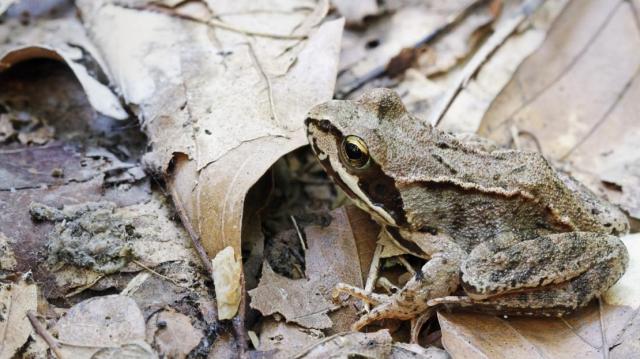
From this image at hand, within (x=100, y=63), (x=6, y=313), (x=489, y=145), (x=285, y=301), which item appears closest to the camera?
(x=6, y=313)

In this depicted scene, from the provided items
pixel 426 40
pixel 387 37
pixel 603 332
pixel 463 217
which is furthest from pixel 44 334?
pixel 426 40

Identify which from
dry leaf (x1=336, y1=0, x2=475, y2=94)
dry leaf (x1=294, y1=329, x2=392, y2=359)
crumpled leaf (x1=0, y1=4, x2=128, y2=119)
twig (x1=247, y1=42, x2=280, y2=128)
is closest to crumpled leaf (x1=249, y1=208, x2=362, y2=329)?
dry leaf (x1=294, y1=329, x2=392, y2=359)

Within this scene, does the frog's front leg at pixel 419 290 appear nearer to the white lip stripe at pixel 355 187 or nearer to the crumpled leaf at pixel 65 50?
the white lip stripe at pixel 355 187

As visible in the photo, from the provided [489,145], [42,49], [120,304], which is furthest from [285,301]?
[42,49]

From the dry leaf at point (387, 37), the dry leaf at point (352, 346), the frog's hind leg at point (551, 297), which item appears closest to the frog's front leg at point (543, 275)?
the frog's hind leg at point (551, 297)

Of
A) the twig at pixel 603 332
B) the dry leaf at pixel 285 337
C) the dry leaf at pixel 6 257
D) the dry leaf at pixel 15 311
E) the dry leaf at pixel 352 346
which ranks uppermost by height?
the dry leaf at pixel 6 257

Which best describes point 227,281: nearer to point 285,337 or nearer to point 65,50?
point 285,337

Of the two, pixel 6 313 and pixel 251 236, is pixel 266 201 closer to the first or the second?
pixel 251 236
